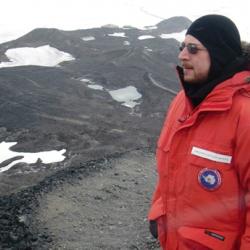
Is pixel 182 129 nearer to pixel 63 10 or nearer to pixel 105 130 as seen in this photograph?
pixel 105 130

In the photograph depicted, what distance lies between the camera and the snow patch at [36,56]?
1697 centimetres

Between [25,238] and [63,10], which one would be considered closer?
[25,238]

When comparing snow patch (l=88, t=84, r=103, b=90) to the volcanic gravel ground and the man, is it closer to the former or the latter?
the volcanic gravel ground

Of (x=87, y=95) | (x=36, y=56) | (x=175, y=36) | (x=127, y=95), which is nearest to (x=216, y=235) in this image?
(x=87, y=95)

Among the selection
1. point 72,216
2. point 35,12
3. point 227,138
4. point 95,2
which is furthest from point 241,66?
point 95,2

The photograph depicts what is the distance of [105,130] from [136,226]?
184 inches

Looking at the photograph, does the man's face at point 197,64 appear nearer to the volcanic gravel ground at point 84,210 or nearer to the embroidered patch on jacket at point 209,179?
the embroidered patch on jacket at point 209,179

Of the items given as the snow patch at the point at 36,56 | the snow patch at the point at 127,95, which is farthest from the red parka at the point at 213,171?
the snow patch at the point at 36,56

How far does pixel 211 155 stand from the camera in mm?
2191

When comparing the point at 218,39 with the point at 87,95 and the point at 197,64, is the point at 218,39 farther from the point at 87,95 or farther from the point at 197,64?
the point at 87,95

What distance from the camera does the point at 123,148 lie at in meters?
9.52

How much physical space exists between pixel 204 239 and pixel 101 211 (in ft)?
14.7

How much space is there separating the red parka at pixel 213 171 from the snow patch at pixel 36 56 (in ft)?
48.6

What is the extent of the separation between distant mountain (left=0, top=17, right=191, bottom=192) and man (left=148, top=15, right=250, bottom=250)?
19.5 ft
